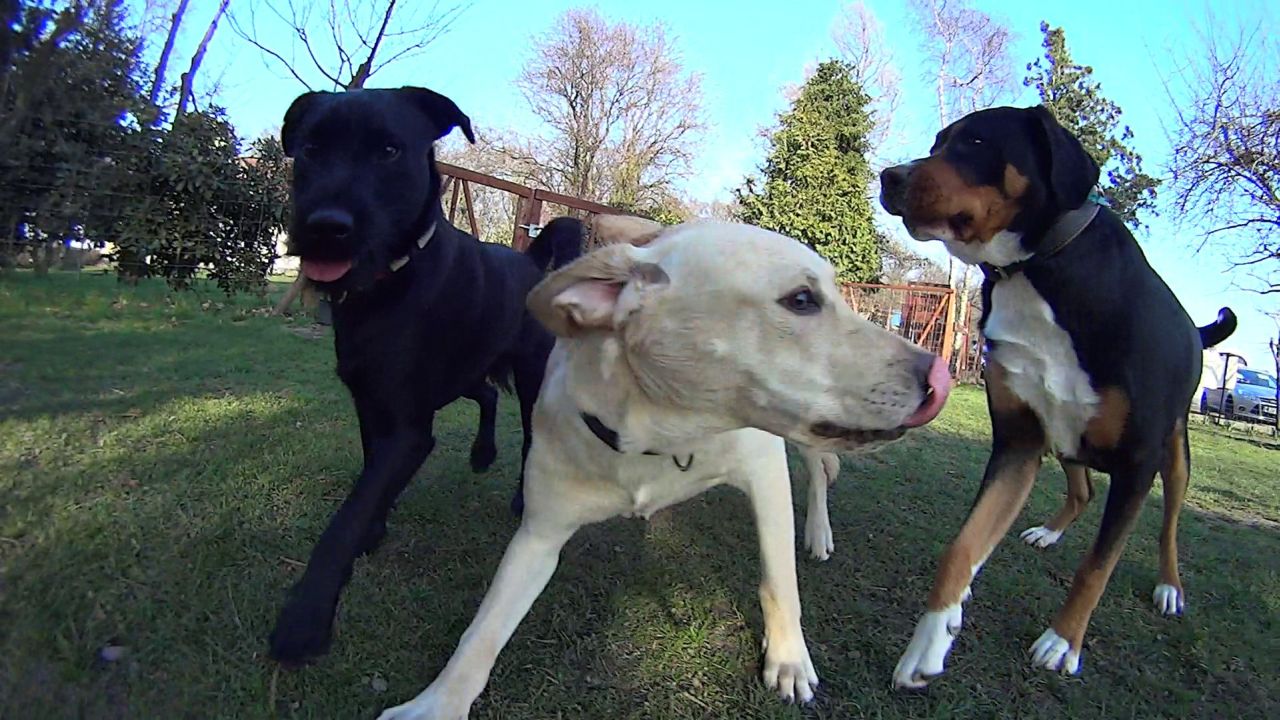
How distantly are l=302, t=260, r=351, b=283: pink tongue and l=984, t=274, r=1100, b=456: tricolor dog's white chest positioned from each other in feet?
6.86

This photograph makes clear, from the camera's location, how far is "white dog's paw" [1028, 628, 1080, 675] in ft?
7.34

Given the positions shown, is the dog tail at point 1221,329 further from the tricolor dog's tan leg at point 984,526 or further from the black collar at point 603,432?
the black collar at point 603,432

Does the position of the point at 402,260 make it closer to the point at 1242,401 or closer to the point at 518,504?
the point at 518,504

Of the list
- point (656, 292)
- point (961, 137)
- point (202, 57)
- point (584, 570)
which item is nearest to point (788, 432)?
point (656, 292)

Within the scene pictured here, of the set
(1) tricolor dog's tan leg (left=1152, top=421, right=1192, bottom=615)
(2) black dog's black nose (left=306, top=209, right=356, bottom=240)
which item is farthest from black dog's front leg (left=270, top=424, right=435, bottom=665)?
(1) tricolor dog's tan leg (left=1152, top=421, right=1192, bottom=615)

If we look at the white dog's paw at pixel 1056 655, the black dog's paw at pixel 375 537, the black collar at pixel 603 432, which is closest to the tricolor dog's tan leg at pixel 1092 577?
the white dog's paw at pixel 1056 655

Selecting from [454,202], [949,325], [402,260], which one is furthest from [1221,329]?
[949,325]

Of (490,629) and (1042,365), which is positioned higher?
(1042,365)

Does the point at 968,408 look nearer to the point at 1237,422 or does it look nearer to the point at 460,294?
the point at 460,294

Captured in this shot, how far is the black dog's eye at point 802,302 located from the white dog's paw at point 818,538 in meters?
1.49

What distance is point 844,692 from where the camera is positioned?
2049 mm

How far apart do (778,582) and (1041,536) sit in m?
1.96

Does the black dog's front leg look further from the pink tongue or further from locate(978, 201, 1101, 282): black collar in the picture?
locate(978, 201, 1101, 282): black collar

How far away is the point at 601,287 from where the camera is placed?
1804mm
